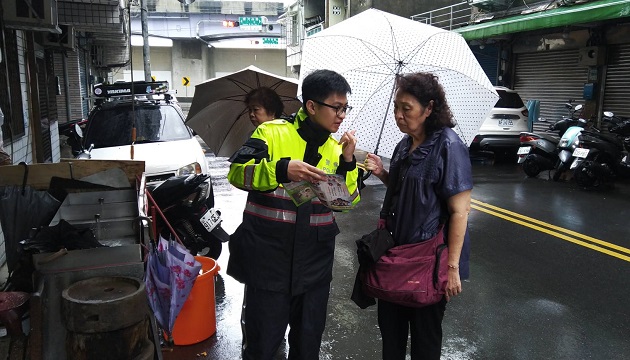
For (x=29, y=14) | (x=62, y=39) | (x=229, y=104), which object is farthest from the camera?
(x=62, y=39)

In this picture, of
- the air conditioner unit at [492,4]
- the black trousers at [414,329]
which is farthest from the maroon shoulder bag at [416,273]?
the air conditioner unit at [492,4]

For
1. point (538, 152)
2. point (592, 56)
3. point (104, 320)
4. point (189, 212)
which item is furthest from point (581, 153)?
point (104, 320)

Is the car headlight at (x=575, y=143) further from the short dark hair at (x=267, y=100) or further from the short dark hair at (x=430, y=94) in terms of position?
the short dark hair at (x=430, y=94)

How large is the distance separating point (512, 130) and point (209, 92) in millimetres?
10021

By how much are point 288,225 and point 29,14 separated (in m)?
4.09

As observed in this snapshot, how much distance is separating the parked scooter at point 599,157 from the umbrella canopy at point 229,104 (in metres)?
7.31

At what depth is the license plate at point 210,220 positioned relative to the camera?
4805 millimetres

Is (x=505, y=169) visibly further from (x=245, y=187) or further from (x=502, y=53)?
(x=245, y=187)

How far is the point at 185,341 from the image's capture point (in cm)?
362

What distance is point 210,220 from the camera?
4.83 metres

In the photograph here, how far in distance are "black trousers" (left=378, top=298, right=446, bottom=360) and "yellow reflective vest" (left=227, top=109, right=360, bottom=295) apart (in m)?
0.48

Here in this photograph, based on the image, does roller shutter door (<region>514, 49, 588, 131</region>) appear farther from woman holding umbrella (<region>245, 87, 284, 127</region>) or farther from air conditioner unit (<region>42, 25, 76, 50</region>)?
woman holding umbrella (<region>245, 87, 284, 127</region>)

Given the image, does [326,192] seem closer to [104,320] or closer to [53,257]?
[104,320]

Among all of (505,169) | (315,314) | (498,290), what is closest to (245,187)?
(315,314)
